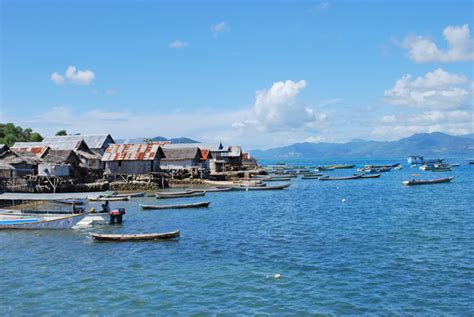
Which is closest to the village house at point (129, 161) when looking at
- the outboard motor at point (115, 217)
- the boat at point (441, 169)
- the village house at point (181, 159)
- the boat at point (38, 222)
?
the village house at point (181, 159)

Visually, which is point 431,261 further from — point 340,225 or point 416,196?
point 416,196

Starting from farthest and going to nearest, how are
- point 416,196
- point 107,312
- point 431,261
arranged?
point 416,196, point 431,261, point 107,312

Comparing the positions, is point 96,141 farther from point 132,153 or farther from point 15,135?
point 15,135

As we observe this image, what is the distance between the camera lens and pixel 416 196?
46.3m

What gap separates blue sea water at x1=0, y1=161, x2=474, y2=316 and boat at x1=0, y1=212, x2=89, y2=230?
0.74m

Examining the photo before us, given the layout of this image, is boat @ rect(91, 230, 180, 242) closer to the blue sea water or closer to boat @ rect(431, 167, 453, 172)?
the blue sea water

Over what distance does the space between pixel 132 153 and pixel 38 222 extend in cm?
3211

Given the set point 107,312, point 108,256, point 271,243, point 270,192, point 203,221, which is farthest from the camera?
point 270,192

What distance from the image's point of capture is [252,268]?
17.9 metres

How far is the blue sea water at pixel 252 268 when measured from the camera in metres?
14.1

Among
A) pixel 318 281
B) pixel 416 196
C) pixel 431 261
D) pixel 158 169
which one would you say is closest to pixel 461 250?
pixel 431 261

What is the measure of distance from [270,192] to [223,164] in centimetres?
2501

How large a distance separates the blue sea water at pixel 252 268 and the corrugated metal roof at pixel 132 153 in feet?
89.8

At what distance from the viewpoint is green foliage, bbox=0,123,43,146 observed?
80387mm
